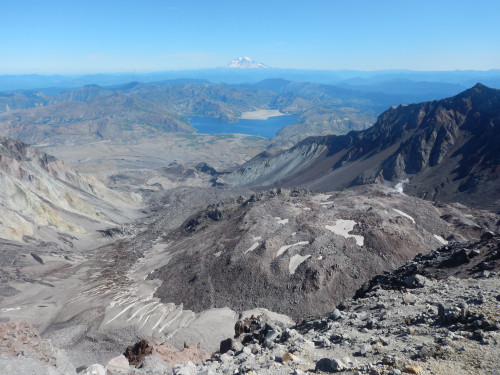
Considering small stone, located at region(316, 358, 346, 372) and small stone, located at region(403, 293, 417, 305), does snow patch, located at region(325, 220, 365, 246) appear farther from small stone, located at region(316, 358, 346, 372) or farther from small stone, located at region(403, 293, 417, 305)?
small stone, located at region(316, 358, 346, 372)

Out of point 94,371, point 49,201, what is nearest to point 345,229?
point 94,371

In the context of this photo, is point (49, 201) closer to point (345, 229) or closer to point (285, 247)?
point (285, 247)

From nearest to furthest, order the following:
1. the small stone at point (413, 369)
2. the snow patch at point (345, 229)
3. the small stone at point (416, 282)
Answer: the small stone at point (413, 369)
the small stone at point (416, 282)
the snow patch at point (345, 229)

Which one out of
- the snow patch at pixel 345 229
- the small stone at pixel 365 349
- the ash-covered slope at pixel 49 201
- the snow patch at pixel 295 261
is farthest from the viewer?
the ash-covered slope at pixel 49 201

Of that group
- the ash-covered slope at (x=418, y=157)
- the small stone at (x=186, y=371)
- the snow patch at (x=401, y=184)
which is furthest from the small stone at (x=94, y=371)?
the snow patch at (x=401, y=184)

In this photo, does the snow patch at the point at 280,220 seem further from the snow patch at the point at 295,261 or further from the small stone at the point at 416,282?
the small stone at the point at 416,282

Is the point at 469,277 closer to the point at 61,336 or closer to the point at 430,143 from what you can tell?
the point at 61,336

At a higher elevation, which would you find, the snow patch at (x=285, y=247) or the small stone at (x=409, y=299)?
the small stone at (x=409, y=299)
